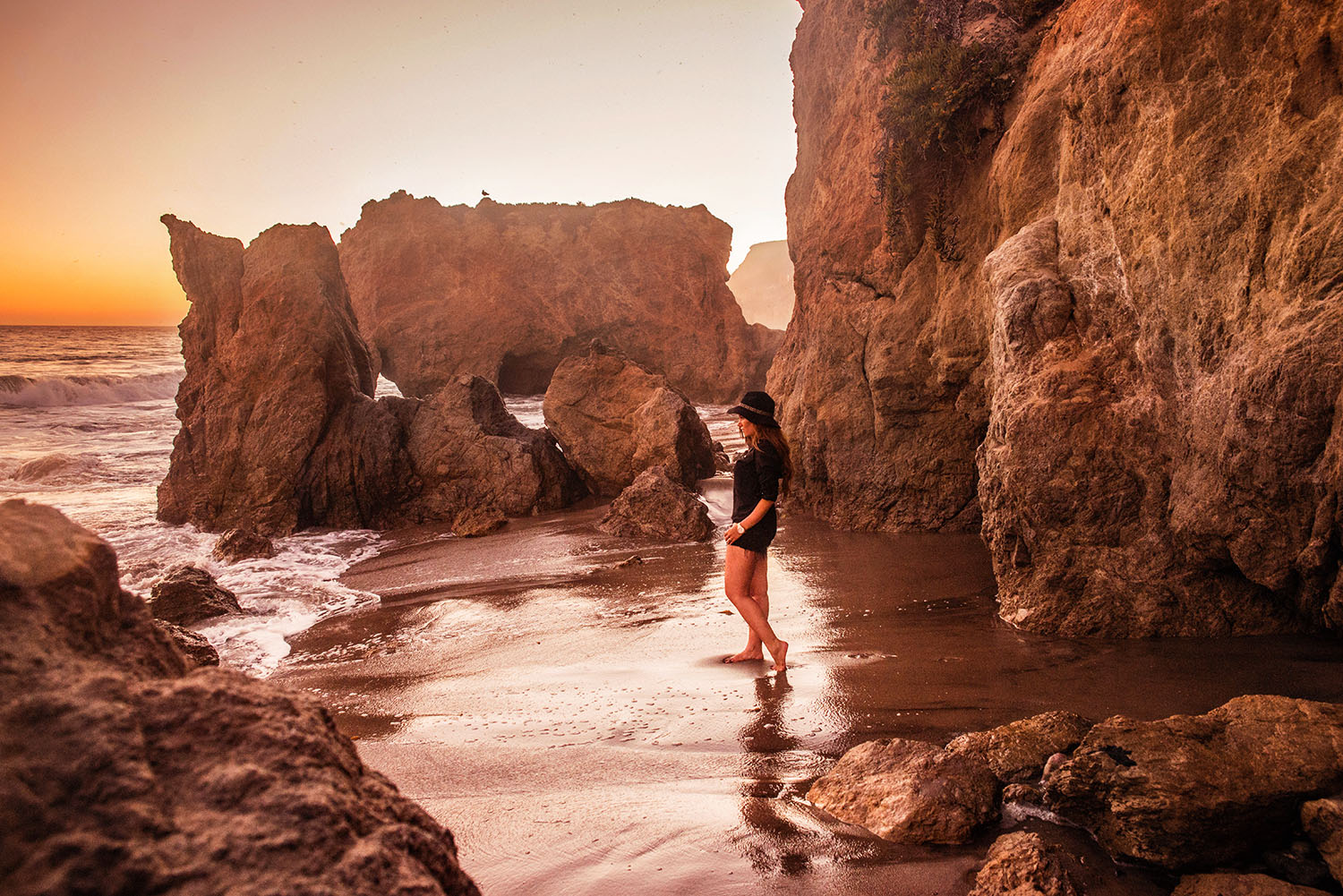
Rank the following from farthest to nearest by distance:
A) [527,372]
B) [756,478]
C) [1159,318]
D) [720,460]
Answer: [527,372] → [720,460] → [756,478] → [1159,318]

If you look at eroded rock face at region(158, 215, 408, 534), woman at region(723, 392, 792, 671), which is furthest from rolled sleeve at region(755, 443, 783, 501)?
eroded rock face at region(158, 215, 408, 534)

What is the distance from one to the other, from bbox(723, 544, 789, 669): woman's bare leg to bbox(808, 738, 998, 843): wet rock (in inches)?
71.5

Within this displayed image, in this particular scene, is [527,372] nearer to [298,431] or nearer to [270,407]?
[270,407]

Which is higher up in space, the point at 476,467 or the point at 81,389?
the point at 81,389

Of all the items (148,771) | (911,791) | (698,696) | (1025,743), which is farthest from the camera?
(698,696)

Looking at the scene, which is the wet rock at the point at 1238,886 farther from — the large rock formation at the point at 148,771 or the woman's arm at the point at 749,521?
the woman's arm at the point at 749,521

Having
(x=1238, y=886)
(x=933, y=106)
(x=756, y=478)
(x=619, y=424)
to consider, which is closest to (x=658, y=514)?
(x=619, y=424)

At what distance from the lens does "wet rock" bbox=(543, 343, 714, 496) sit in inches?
470

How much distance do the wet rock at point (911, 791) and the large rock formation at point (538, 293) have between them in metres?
30.1

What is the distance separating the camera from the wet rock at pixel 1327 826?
227 centimetres

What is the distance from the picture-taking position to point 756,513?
5.07m

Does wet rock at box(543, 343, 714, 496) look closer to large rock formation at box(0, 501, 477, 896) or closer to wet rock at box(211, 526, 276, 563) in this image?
wet rock at box(211, 526, 276, 563)

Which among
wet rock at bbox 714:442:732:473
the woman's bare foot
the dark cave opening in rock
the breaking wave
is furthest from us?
the dark cave opening in rock

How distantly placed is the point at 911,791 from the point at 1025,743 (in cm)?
55
